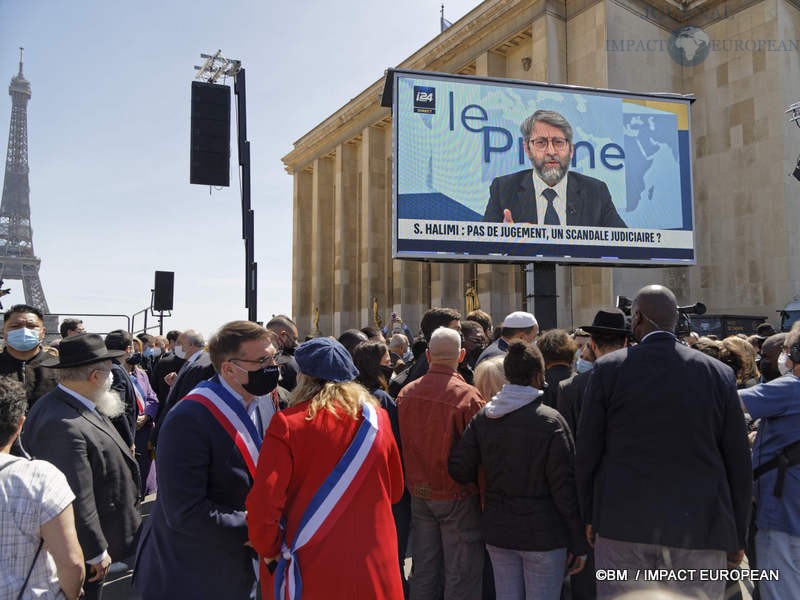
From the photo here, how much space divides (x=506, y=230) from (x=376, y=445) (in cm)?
998

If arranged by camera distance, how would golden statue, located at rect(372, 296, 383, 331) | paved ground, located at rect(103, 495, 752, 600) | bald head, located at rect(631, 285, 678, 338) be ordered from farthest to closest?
golden statue, located at rect(372, 296, 383, 331), paved ground, located at rect(103, 495, 752, 600), bald head, located at rect(631, 285, 678, 338)

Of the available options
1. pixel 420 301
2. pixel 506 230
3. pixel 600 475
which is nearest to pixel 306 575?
pixel 600 475

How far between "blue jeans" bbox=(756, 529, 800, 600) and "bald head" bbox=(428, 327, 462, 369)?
197cm

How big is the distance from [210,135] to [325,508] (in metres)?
7.27

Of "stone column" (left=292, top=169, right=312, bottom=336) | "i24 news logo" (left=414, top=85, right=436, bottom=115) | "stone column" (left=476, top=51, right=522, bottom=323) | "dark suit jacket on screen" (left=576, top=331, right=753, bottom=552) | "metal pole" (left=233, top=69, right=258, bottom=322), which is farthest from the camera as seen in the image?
"stone column" (left=292, top=169, right=312, bottom=336)

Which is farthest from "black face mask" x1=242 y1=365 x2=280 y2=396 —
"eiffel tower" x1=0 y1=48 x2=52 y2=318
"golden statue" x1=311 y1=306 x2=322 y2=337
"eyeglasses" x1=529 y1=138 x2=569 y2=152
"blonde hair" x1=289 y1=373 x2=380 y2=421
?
"eiffel tower" x1=0 y1=48 x2=52 y2=318

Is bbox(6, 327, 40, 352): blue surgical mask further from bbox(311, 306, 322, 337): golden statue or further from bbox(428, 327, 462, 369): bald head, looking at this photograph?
bbox(311, 306, 322, 337): golden statue

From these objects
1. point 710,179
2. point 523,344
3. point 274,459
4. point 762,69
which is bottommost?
point 274,459

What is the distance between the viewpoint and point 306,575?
→ 7.61 ft

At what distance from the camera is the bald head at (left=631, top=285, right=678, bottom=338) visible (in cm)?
289

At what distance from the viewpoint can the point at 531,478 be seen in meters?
3.16

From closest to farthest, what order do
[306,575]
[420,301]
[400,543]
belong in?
[306,575], [400,543], [420,301]

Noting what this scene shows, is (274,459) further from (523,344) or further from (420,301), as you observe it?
(420,301)

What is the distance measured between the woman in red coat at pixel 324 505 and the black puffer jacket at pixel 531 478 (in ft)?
2.94
